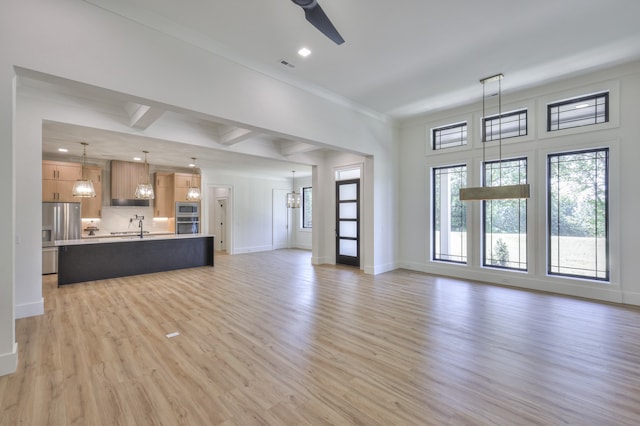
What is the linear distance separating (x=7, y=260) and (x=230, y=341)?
2.07m

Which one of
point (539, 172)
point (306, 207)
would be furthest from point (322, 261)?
point (539, 172)

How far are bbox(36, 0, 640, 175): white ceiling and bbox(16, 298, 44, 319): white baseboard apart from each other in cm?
293

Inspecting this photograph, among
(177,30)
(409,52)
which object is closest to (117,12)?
(177,30)

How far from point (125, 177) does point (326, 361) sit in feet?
27.3

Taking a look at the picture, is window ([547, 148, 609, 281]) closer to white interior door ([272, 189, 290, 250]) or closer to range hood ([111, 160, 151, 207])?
white interior door ([272, 189, 290, 250])

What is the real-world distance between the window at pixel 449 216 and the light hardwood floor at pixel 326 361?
154 cm

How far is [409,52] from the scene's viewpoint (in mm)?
3939

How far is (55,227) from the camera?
675 cm

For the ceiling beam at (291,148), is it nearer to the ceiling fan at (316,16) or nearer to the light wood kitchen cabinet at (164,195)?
the ceiling fan at (316,16)

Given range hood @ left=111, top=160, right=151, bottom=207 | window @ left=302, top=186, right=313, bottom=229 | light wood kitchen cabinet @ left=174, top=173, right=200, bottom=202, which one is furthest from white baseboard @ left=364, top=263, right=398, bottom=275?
range hood @ left=111, top=160, right=151, bottom=207

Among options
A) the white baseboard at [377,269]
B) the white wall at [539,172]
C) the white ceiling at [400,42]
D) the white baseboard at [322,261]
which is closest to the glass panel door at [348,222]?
the white baseboard at [322,261]

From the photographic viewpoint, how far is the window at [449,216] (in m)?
6.26

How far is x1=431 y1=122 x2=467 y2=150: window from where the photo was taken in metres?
6.26

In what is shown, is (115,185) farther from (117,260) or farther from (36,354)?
(36,354)
